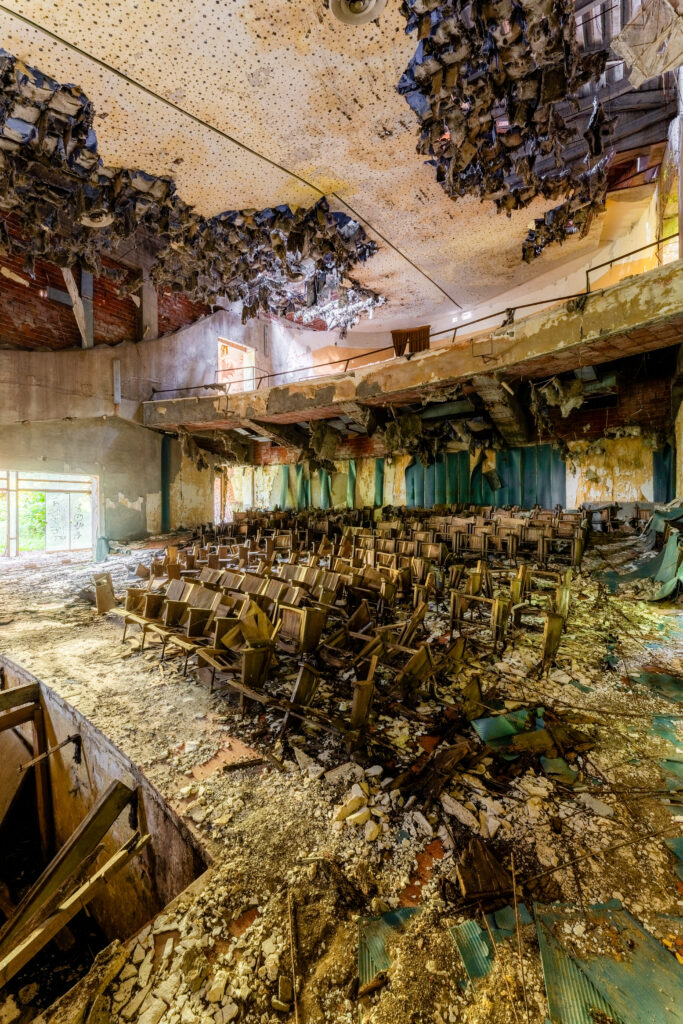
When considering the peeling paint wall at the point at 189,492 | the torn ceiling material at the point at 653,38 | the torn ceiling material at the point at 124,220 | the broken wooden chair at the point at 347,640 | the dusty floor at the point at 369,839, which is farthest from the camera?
the peeling paint wall at the point at 189,492

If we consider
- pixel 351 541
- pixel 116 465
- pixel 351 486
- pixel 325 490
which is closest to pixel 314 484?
pixel 325 490

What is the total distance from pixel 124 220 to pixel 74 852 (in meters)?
11.1

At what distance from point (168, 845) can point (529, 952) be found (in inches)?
85.2

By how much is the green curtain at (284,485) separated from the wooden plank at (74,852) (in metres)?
14.6

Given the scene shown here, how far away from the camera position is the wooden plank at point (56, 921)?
6.34 feet

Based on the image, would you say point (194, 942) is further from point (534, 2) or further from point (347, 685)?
point (534, 2)

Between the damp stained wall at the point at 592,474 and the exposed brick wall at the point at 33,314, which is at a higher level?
the exposed brick wall at the point at 33,314

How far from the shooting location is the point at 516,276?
13586 mm

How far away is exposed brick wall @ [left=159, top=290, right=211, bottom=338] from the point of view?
15109 millimetres

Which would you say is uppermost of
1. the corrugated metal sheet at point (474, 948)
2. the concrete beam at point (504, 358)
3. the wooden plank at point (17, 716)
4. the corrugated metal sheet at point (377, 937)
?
the concrete beam at point (504, 358)

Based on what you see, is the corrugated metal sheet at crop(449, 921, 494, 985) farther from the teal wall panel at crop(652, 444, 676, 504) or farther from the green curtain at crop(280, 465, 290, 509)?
the green curtain at crop(280, 465, 290, 509)

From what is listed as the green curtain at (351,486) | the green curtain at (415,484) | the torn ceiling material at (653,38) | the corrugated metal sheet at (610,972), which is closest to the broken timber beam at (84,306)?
the green curtain at (351,486)

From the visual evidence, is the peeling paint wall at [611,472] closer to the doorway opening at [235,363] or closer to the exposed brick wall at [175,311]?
the doorway opening at [235,363]

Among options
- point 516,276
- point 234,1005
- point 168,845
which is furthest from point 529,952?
point 516,276
